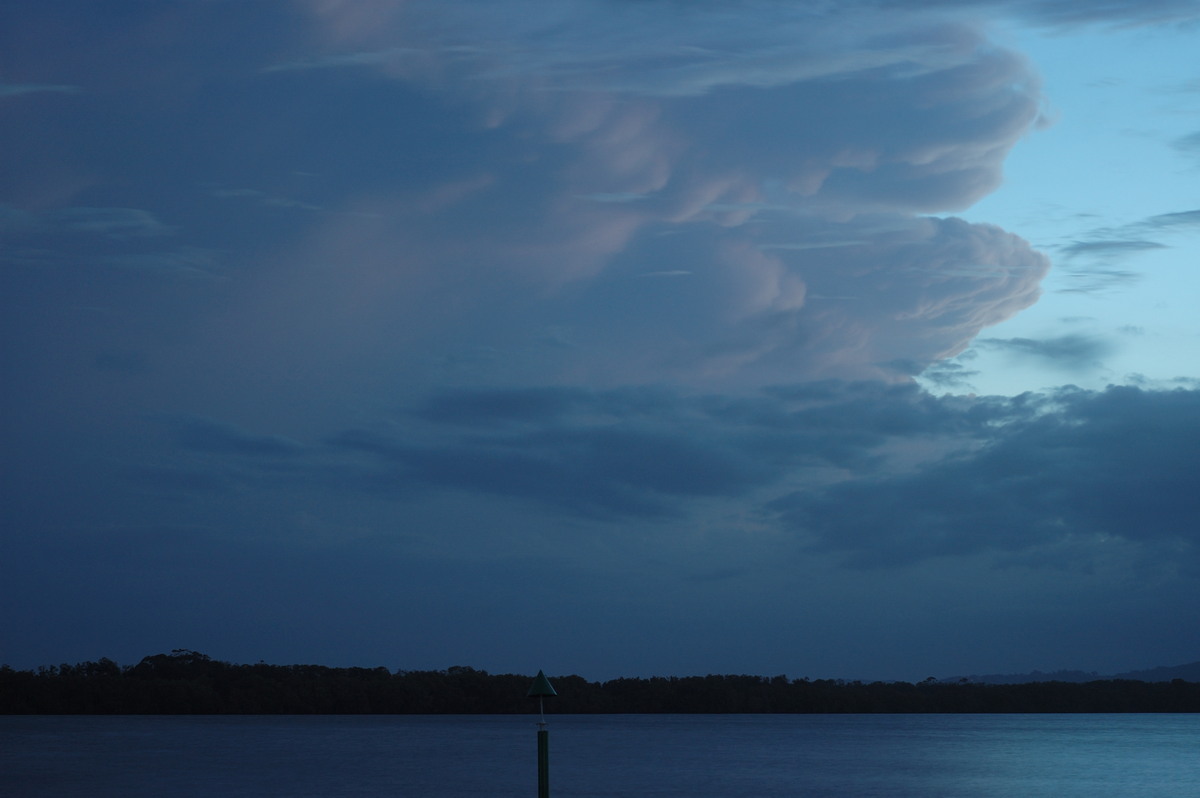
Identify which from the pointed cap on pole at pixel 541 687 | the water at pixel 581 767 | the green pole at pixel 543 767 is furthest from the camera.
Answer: the water at pixel 581 767

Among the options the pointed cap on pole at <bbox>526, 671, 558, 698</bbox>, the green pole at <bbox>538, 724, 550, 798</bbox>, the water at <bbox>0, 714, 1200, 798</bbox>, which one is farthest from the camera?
the water at <bbox>0, 714, 1200, 798</bbox>

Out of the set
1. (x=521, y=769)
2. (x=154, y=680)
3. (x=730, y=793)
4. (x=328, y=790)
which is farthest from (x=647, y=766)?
(x=154, y=680)

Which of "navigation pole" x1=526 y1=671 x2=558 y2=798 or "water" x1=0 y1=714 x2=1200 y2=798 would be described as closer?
"navigation pole" x1=526 y1=671 x2=558 y2=798

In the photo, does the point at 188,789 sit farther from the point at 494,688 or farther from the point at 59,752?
the point at 494,688

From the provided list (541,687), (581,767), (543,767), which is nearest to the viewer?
(541,687)

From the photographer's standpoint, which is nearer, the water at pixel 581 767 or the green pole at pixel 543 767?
the green pole at pixel 543 767

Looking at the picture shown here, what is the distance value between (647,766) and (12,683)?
109603 mm

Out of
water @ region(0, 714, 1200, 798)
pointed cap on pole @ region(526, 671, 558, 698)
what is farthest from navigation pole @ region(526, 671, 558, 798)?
water @ region(0, 714, 1200, 798)

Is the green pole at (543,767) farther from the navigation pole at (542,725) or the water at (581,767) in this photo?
the water at (581,767)

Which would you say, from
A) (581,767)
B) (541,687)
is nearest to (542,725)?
(541,687)

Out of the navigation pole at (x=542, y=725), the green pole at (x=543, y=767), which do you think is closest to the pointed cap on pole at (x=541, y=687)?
the navigation pole at (x=542, y=725)

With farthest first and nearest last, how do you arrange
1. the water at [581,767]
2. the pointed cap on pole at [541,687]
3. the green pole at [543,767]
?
the water at [581,767]
the green pole at [543,767]
the pointed cap on pole at [541,687]

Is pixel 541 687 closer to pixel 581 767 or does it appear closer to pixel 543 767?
pixel 543 767

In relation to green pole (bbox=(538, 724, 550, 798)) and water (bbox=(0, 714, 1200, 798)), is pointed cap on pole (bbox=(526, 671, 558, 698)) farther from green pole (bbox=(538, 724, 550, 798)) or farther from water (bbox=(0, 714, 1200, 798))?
water (bbox=(0, 714, 1200, 798))
